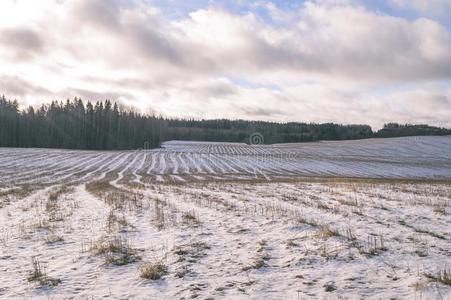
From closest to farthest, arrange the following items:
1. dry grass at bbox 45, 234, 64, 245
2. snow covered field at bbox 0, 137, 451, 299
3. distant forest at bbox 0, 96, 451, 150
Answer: snow covered field at bbox 0, 137, 451, 299 < dry grass at bbox 45, 234, 64, 245 < distant forest at bbox 0, 96, 451, 150

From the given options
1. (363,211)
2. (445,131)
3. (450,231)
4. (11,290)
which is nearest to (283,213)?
(363,211)

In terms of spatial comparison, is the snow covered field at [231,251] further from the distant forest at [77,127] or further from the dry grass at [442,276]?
the distant forest at [77,127]

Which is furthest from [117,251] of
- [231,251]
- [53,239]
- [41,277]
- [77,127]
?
[77,127]

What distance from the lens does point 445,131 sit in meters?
159

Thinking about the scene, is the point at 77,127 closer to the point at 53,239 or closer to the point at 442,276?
the point at 53,239

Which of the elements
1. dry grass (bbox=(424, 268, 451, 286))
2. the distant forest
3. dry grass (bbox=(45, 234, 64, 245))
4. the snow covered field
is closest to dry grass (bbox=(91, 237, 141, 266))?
the snow covered field

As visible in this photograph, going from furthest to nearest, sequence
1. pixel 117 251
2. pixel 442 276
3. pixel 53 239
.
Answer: pixel 53 239, pixel 117 251, pixel 442 276

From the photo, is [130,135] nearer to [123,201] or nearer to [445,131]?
[123,201]

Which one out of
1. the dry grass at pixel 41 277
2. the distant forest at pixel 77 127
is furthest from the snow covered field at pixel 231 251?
the distant forest at pixel 77 127

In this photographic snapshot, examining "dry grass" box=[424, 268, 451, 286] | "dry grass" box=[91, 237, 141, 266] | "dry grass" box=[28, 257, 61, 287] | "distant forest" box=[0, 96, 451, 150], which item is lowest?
"dry grass" box=[28, 257, 61, 287]

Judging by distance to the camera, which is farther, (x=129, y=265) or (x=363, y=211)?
(x=363, y=211)

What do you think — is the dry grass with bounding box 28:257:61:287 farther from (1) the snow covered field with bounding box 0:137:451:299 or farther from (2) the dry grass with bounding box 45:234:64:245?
(2) the dry grass with bounding box 45:234:64:245

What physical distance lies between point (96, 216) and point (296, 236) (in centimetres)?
667

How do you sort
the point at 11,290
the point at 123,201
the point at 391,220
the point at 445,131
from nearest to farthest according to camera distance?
1. the point at 11,290
2. the point at 391,220
3. the point at 123,201
4. the point at 445,131
